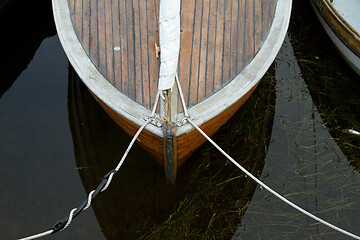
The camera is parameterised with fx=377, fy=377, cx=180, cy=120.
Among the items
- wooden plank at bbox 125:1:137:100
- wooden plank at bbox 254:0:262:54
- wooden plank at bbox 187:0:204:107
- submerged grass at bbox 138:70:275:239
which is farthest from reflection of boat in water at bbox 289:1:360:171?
wooden plank at bbox 125:1:137:100

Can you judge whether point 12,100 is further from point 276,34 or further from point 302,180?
point 302,180

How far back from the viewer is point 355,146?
4.52 m

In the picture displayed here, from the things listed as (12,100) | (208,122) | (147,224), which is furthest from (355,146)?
(12,100)

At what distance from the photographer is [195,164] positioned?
4.32 metres

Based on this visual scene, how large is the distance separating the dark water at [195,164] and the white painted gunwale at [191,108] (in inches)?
44.0

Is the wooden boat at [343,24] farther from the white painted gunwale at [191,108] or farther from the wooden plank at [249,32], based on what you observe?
the wooden plank at [249,32]

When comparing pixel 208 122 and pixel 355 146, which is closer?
pixel 208 122

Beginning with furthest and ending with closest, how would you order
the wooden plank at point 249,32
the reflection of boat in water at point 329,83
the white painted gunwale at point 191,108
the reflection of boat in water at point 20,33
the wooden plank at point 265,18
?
the reflection of boat in water at point 20,33 < the reflection of boat in water at point 329,83 < the wooden plank at point 265,18 < the wooden plank at point 249,32 < the white painted gunwale at point 191,108

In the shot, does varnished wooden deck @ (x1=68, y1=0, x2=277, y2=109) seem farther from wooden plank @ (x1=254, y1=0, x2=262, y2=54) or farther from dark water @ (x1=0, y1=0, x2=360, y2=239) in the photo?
dark water @ (x1=0, y1=0, x2=360, y2=239)

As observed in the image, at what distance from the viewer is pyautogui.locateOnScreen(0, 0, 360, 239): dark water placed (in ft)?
12.9

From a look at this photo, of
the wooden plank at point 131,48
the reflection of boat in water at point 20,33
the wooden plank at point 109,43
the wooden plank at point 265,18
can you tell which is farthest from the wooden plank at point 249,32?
the reflection of boat in water at point 20,33

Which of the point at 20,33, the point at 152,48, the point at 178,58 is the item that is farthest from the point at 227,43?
the point at 20,33

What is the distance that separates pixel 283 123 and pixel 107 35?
2413mm

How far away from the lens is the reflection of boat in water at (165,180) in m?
3.93
